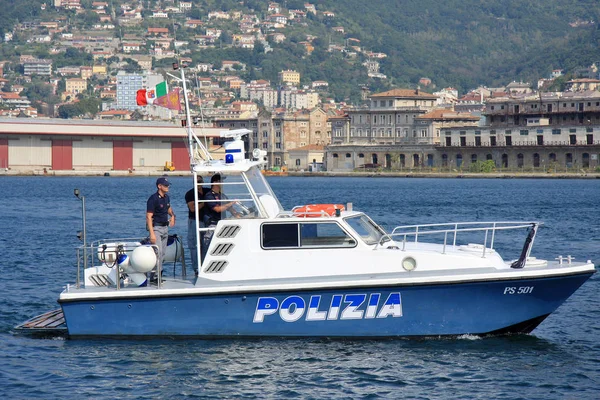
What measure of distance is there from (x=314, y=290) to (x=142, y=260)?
8.39 feet

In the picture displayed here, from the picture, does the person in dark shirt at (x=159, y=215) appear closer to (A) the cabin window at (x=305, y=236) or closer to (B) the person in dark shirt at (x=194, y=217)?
(B) the person in dark shirt at (x=194, y=217)

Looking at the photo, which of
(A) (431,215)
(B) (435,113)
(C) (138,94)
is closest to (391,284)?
(C) (138,94)

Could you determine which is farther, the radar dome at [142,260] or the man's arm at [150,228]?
the man's arm at [150,228]

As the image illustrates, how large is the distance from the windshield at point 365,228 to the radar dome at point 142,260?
9.54ft

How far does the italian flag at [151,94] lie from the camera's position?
14859 mm

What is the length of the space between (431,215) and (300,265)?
31.8 metres

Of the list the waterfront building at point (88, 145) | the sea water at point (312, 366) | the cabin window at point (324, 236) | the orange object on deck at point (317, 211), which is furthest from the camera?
the waterfront building at point (88, 145)

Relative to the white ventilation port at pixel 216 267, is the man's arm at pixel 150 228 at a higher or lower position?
higher

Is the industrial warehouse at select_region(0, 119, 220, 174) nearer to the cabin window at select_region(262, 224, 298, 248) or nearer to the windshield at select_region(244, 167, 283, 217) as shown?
the windshield at select_region(244, 167, 283, 217)

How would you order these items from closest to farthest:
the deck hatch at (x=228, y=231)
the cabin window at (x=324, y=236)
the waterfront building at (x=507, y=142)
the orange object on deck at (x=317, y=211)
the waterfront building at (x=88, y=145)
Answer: the cabin window at (x=324, y=236) < the deck hatch at (x=228, y=231) < the orange object on deck at (x=317, y=211) < the waterfront building at (x=88, y=145) < the waterfront building at (x=507, y=142)

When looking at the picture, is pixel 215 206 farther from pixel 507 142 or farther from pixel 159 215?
pixel 507 142

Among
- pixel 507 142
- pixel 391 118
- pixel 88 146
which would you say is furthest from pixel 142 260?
pixel 391 118

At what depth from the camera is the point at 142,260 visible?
14.8 m

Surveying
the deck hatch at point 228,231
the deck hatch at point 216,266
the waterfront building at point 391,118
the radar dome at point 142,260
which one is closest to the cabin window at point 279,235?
the deck hatch at point 228,231
